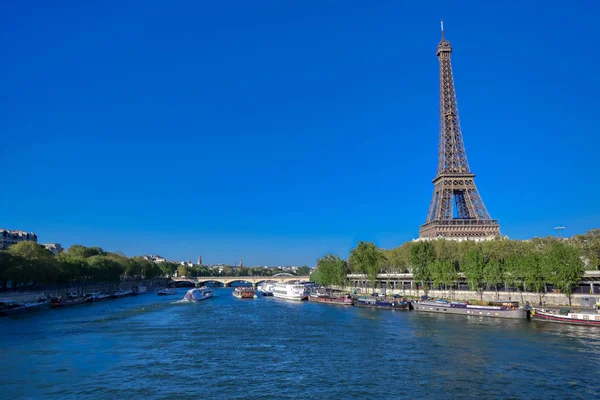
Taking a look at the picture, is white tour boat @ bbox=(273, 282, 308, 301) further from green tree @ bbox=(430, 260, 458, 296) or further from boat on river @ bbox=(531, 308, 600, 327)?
boat on river @ bbox=(531, 308, 600, 327)

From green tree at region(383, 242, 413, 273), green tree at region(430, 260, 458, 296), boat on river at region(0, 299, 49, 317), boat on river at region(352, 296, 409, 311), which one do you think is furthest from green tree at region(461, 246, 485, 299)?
boat on river at region(0, 299, 49, 317)

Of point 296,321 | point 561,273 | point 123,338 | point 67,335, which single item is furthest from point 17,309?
point 561,273

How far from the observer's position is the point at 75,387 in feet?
82.2

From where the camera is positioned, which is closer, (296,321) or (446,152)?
(296,321)

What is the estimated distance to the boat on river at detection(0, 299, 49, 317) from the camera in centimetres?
5988

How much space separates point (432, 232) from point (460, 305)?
41.1m

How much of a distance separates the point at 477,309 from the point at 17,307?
6161cm

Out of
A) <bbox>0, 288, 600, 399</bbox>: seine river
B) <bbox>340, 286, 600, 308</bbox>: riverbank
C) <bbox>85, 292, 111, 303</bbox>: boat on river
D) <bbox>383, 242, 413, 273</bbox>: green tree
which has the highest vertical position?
<bbox>383, 242, 413, 273</bbox>: green tree

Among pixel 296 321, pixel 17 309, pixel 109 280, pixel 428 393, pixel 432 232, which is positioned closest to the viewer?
pixel 428 393

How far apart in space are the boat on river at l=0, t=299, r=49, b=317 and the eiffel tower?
74.7m

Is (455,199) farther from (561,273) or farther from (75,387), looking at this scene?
(75,387)

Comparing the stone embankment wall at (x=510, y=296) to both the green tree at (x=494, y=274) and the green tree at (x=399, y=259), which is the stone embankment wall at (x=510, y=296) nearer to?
the green tree at (x=494, y=274)

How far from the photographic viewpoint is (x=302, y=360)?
31.4m

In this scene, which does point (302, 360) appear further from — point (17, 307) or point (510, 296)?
point (17, 307)
